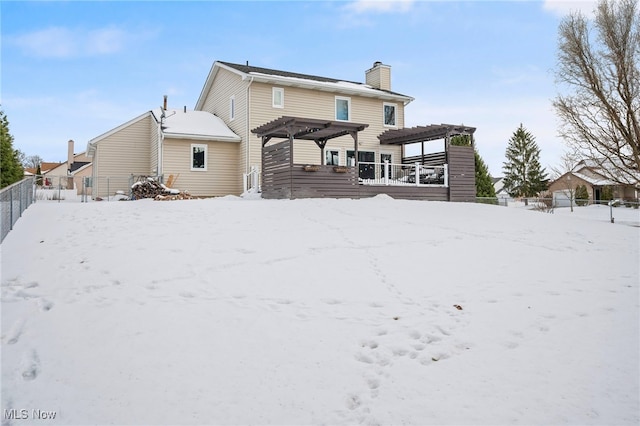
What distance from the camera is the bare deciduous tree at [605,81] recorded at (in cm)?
1562

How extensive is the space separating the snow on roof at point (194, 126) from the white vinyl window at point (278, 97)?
96.3 inches

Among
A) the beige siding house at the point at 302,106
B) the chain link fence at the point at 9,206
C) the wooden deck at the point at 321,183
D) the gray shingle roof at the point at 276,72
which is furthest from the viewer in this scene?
the gray shingle roof at the point at 276,72

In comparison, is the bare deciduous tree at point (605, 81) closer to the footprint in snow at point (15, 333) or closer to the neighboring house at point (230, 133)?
the neighboring house at point (230, 133)

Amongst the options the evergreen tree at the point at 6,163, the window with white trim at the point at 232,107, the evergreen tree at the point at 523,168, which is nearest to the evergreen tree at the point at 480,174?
the window with white trim at the point at 232,107

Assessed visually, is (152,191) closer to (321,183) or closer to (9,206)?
(321,183)

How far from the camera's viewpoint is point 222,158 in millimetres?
19828

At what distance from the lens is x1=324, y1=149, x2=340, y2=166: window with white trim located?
2054 cm

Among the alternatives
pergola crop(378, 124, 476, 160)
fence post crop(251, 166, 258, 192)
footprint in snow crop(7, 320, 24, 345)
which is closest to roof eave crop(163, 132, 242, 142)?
fence post crop(251, 166, 258, 192)

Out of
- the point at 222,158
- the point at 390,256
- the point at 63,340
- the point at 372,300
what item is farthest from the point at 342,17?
the point at 63,340

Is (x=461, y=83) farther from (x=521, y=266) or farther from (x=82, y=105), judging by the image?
(x=82, y=105)

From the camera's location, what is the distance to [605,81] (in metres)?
16.2

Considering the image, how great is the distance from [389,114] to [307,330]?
19528 millimetres

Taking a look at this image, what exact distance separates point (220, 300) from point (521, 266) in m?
5.17

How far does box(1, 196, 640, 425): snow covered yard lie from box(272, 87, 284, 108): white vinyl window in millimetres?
12423
